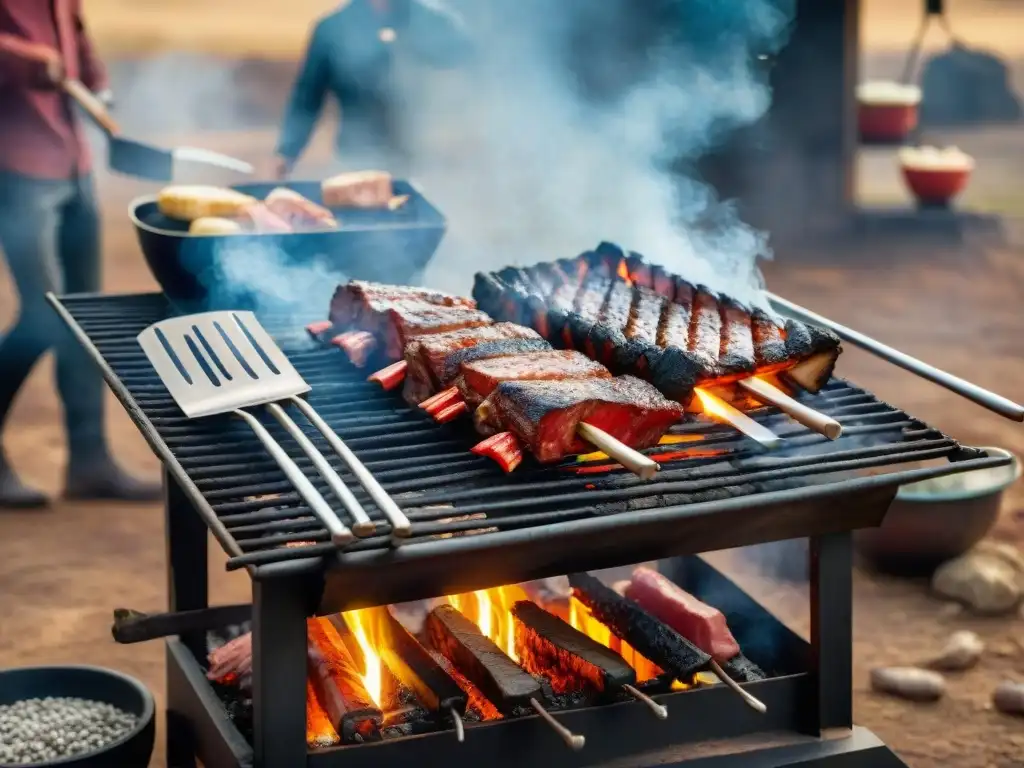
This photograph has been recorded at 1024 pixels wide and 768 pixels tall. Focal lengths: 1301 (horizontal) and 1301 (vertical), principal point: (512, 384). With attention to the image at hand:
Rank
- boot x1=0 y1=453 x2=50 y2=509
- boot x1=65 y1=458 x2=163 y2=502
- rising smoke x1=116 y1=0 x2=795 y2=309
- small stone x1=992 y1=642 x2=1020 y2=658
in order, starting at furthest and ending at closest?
1. boot x1=65 y1=458 x2=163 y2=502
2. boot x1=0 y1=453 x2=50 y2=509
3. small stone x1=992 y1=642 x2=1020 y2=658
4. rising smoke x1=116 y1=0 x2=795 y2=309

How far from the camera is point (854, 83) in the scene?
11.4 meters

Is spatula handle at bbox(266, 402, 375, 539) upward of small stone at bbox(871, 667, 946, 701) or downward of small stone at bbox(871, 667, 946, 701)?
upward

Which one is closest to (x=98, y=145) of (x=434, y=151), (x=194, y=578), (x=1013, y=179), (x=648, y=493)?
(x=434, y=151)

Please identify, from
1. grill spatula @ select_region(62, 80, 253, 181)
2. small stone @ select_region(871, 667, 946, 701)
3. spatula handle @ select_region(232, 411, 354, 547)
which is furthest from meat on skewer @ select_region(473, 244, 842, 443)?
Result: small stone @ select_region(871, 667, 946, 701)

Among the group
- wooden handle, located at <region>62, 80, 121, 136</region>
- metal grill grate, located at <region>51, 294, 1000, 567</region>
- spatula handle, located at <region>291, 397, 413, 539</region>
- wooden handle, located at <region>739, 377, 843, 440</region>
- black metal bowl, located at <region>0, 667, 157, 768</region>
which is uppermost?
wooden handle, located at <region>62, 80, 121, 136</region>

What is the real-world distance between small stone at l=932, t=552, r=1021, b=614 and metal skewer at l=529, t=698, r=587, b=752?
108 inches

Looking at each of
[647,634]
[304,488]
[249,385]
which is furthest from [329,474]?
[647,634]

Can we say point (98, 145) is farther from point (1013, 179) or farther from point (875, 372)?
point (1013, 179)

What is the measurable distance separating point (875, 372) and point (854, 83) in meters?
3.99

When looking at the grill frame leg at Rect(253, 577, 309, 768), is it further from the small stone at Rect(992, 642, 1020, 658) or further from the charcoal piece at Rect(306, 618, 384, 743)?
the small stone at Rect(992, 642, 1020, 658)

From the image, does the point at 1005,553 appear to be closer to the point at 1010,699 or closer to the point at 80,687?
the point at 1010,699

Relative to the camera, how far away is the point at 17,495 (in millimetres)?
6578

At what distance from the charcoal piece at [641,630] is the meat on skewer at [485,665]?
1.28 feet

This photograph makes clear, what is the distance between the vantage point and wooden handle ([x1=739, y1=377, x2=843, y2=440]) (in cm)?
285
